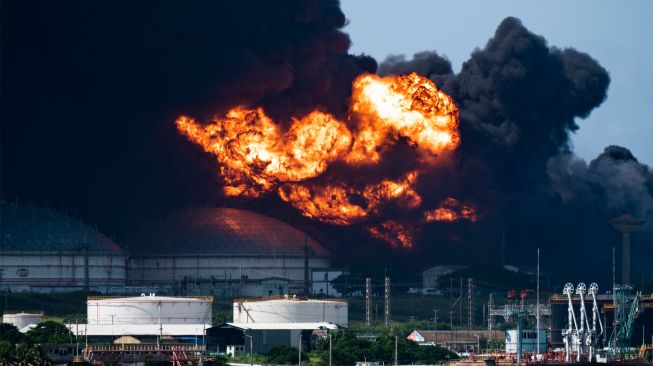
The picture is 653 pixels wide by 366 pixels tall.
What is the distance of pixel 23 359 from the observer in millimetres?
197625
